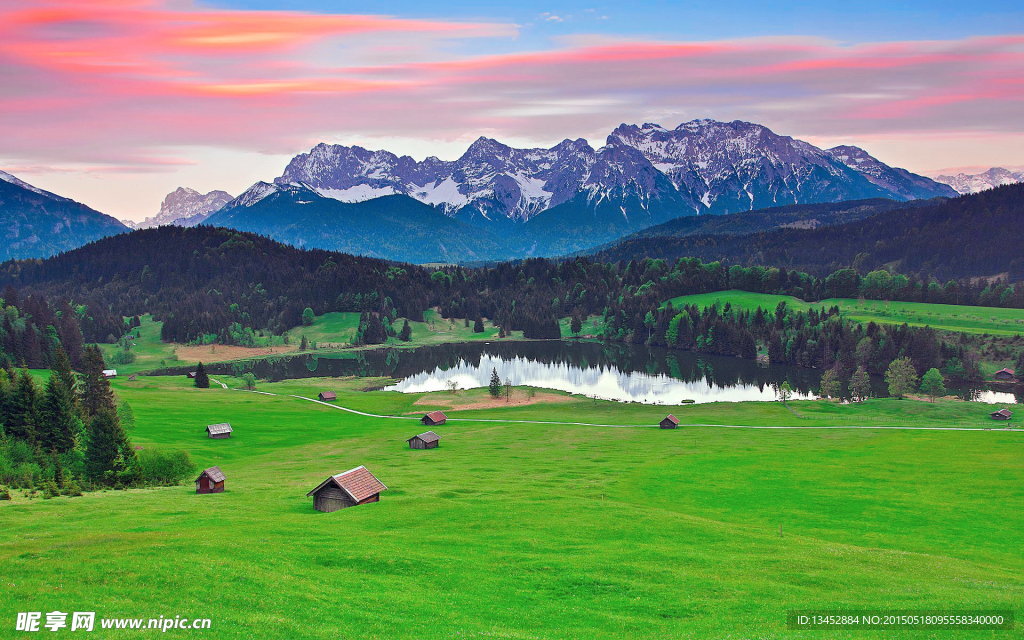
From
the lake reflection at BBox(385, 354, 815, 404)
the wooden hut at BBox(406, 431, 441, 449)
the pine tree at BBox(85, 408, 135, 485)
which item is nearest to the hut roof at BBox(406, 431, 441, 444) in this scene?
the wooden hut at BBox(406, 431, 441, 449)

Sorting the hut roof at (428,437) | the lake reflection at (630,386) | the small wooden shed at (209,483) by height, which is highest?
the small wooden shed at (209,483)

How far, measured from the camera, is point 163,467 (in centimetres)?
7081

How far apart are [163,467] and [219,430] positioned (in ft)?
95.2

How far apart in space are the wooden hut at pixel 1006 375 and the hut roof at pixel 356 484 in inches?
6746

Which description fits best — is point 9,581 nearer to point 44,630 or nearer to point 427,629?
point 44,630

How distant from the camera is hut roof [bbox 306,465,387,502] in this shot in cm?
5228

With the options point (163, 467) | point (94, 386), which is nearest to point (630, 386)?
point (94, 386)

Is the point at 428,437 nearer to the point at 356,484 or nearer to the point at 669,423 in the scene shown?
the point at 356,484

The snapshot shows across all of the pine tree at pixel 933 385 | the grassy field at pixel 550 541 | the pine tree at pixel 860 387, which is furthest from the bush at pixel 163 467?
the pine tree at pixel 933 385

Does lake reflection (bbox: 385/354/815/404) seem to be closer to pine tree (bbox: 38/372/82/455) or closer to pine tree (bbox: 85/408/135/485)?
pine tree (bbox: 38/372/82/455)

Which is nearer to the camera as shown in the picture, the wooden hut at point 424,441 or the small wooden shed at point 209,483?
the small wooden shed at point 209,483

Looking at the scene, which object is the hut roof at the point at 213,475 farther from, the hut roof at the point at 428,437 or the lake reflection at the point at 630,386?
the lake reflection at the point at 630,386

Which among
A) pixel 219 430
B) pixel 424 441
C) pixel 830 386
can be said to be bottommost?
pixel 424 441

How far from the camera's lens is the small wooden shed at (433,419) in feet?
377
